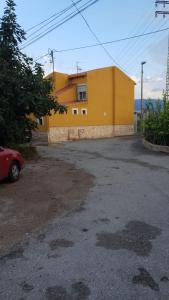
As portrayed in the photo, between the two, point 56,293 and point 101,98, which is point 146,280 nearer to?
point 56,293

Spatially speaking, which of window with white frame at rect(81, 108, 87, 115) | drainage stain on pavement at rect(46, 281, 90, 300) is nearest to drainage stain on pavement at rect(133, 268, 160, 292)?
drainage stain on pavement at rect(46, 281, 90, 300)

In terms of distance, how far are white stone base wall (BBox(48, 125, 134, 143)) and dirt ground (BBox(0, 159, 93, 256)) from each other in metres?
16.4

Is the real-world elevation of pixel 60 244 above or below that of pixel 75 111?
below

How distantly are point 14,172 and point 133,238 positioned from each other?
19.5ft

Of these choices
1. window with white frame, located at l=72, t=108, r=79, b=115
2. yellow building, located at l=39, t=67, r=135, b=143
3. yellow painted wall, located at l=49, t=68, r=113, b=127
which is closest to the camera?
yellow building, located at l=39, t=67, r=135, b=143

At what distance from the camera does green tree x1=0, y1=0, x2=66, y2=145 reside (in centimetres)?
1501

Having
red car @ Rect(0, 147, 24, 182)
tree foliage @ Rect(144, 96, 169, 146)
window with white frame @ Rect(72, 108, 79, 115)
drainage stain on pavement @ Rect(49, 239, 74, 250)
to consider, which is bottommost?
drainage stain on pavement @ Rect(49, 239, 74, 250)

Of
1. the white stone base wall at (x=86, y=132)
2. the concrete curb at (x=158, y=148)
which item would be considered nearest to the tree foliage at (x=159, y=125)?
the concrete curb at (x=158, y=148)

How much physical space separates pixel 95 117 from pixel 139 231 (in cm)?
2776

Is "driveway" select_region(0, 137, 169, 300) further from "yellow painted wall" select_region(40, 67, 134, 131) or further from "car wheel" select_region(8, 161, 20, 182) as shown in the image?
"yellow painted wall" select_region(40, 67, 134, 131)

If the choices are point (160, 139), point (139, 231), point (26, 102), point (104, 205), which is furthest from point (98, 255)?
point (160, 139)

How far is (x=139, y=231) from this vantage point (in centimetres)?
573

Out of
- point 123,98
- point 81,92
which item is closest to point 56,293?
point 81,92

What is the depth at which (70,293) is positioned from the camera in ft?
12.0
